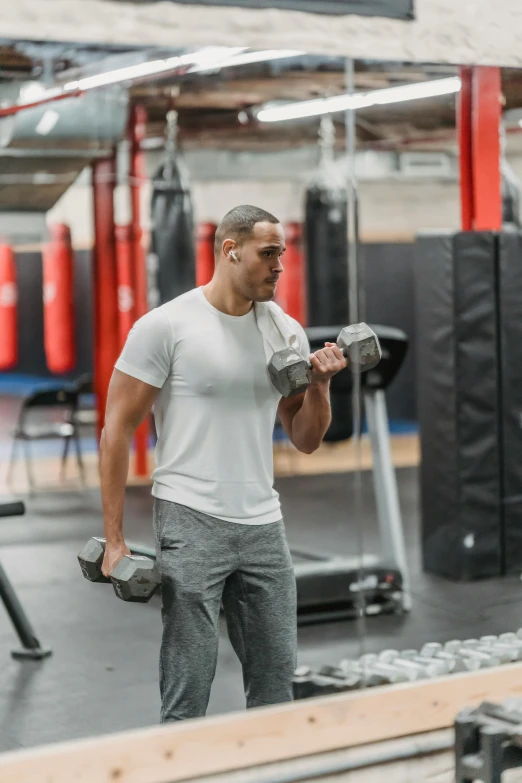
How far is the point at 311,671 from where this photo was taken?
3.17m

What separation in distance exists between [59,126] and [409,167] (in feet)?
14.3

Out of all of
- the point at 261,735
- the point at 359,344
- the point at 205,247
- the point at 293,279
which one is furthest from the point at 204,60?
the point at 293,279

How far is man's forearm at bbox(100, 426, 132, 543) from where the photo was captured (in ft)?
7.97

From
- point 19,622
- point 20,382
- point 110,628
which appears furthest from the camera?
point 20,382

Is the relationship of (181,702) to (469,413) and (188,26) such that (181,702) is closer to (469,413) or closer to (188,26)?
(188,26)

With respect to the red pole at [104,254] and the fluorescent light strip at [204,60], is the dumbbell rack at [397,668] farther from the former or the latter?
the red pole at [104,254]

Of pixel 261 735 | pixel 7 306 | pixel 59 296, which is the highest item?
pixel 59 296

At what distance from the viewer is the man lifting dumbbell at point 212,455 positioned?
2445 millimetres

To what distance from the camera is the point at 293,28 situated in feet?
8.77

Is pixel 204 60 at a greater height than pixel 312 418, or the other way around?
pixel 204 60

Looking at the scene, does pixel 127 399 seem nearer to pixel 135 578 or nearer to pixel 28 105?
pixel 135 578

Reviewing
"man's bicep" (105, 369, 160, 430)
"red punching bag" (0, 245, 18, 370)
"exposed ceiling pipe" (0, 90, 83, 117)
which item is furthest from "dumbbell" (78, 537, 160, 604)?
"red punching bag" (0, 245, 18, 370)

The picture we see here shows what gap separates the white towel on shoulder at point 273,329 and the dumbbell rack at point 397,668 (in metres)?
0.86

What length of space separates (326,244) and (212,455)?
643 cm
